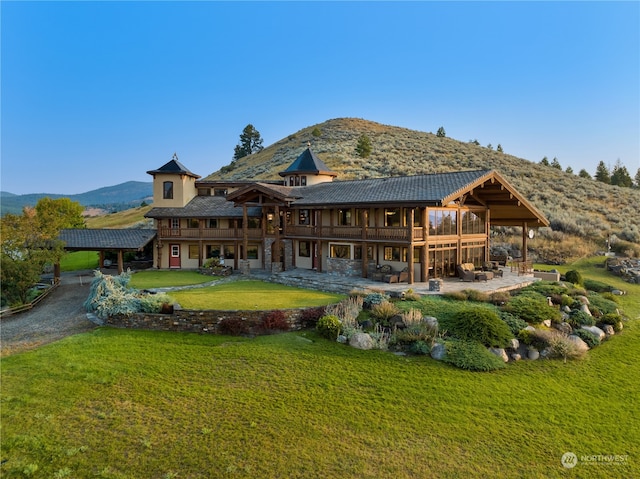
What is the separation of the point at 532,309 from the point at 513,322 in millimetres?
1612

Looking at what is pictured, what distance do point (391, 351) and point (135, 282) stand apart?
18.1 metres

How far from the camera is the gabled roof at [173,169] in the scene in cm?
3178

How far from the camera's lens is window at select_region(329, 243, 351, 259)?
83.9 ft

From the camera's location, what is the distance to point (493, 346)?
1351cm

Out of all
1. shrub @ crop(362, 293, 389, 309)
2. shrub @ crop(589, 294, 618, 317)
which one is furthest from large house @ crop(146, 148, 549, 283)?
shrub @ crop(589, 294, 618, 317)

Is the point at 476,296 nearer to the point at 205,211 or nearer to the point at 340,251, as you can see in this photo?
the point at 340,251

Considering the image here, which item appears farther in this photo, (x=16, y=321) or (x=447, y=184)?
(x=447, y=184)

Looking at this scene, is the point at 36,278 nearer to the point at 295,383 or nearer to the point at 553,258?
the point at 295,383

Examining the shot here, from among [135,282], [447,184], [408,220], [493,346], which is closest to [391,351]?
[493,346]

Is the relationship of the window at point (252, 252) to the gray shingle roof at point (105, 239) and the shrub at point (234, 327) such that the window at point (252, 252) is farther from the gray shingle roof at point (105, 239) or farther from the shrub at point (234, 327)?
the shrub at point (234, 327)

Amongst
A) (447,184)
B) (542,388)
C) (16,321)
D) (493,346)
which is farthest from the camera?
(447,184)

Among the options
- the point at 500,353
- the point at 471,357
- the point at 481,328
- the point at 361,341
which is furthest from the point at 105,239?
the point at 500,353

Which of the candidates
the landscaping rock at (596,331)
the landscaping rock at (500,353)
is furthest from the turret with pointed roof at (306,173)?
the landscaping rock at (500,353)

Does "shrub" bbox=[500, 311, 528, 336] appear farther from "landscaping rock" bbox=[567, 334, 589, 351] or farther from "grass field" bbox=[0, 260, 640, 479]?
"grass field" bbox=[0, 260, 640, 479]
